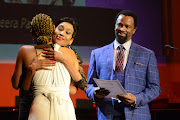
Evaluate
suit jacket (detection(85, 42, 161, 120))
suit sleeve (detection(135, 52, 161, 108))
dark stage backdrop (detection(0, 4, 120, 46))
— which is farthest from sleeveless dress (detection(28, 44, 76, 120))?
dark stage backdrop (detection(0, 4, 120, 46))

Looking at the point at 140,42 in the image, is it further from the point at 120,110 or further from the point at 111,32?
the point at 120,110

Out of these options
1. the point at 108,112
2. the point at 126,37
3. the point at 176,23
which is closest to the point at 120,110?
the point at 108,112

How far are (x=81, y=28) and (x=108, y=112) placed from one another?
208 cm

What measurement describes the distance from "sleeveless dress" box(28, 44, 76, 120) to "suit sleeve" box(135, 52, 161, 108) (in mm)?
948

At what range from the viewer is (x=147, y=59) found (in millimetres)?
2779

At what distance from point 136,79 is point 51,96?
1130mm

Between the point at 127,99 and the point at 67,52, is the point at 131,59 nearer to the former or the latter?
the point at 127,99

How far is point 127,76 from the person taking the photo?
8.75 feet

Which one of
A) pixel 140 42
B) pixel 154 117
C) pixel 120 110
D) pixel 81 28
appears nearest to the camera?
pixel 120 110

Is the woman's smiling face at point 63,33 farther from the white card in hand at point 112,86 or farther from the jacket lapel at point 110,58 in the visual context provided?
the jacket lapel at point 110,58

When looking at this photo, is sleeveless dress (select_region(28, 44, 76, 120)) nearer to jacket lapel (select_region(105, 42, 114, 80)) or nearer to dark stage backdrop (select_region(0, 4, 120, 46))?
jacket lapel (select_region(105, 42, 114, 80))

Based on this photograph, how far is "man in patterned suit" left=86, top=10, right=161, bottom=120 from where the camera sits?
2619mm

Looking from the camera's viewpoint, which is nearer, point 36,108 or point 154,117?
point 36,108

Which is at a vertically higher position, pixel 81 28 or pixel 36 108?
pixel 81 28
